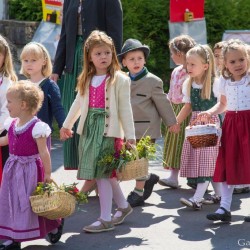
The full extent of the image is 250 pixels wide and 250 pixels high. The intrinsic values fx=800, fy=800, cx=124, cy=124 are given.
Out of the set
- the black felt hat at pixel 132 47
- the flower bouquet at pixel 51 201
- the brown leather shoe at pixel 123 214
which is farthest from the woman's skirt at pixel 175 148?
the flower bouquet at pixel 51 201

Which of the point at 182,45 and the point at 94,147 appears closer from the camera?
the point at 94,147

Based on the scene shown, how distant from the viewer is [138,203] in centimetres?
713

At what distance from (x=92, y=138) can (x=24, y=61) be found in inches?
37.1

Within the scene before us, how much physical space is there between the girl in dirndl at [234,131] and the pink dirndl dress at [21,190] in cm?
148

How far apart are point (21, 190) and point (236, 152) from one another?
185 centimetres

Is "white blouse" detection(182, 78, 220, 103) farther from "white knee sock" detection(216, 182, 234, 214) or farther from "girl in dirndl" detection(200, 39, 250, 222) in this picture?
"white knee sock" detection(216, 182, 234, 214)

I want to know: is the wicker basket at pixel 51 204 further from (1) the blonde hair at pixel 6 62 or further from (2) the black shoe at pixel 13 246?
(1) the blonde hair at pixel 6 62

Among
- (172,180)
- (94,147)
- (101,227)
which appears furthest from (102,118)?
(172,180)

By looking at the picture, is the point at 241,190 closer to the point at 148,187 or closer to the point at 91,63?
the point at 148,187

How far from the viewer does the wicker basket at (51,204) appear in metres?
5.40

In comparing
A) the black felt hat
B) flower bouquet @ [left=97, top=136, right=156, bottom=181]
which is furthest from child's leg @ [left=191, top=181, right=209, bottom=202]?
the black felt hat

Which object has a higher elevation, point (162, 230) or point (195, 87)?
point (195, 87)

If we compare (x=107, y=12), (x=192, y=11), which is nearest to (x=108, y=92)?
(x=107, y=12)

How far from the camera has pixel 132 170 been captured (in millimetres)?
6000
